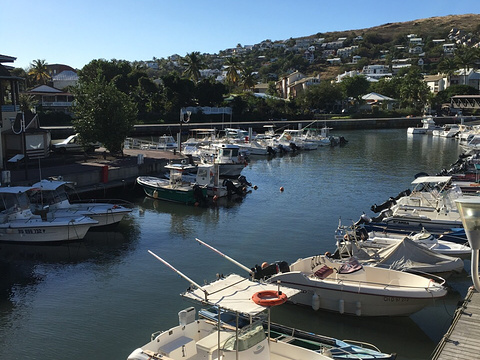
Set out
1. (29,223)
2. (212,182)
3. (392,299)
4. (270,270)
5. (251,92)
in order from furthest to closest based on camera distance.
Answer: (251,92) < (212,182) < (29,223) < (270,270) < (392,299)

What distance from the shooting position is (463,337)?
1461 cm

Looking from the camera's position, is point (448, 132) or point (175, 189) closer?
point (175, 189)

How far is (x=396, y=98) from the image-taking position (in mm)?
134250

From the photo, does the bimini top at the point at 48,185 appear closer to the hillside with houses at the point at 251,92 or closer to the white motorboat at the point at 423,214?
the white motorboat at the point at 423,214

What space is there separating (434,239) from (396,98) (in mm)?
116654

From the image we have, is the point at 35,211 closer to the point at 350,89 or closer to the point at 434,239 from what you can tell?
the point at 434,239

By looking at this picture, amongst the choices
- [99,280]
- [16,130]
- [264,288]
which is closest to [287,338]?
[264,288]

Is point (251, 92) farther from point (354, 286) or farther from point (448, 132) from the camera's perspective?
point (354, 286)

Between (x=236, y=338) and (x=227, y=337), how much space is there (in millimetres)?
1306

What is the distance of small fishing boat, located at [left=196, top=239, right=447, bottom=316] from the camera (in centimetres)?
1769

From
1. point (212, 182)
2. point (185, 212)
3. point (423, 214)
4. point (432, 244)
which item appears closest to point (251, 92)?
point (212, 182)

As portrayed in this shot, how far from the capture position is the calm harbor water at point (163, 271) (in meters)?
17.5

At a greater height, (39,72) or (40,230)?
(39,72)

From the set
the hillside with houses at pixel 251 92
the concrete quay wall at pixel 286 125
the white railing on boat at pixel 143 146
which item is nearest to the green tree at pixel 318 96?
the hillside with houses at pixel 251 92
